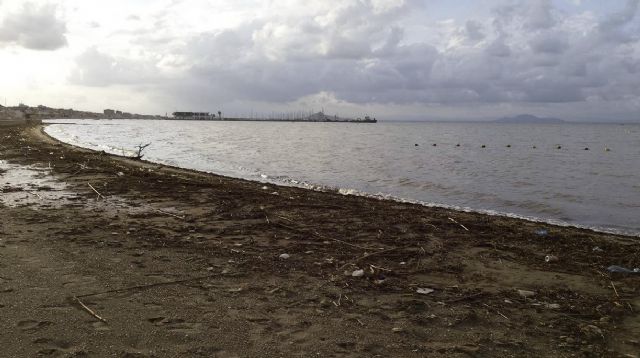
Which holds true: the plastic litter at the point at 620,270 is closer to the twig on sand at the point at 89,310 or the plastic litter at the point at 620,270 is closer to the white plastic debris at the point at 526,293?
the white plastic debris at the point at 526,293

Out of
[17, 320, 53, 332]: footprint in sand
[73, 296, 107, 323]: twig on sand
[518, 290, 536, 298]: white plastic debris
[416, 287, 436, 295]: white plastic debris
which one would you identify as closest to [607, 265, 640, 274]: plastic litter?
[518, 290, 536, 298]: white plastic debris

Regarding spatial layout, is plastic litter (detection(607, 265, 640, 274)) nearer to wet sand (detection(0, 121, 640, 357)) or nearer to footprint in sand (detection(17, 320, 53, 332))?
wet sand (detection(0, 121, 640, 357))

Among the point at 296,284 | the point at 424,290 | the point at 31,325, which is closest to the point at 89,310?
the point at 31,325

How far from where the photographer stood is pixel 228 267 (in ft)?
22.6

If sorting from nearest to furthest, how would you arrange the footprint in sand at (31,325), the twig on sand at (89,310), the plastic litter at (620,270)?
the footprint in sand at (31,325)
the twig on sand at (89,310)
the plastic litter at (620,270)

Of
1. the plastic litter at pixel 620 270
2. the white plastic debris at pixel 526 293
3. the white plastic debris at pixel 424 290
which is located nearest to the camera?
the white plastic debris at pixel 424 290

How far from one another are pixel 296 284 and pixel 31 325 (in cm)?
311

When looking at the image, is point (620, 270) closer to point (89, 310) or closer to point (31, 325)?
point (89, 310)

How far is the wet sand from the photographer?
15.3 feet

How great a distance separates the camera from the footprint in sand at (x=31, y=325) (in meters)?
4.53

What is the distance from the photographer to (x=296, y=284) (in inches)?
249

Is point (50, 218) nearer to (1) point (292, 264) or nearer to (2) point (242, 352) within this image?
(1) point (292, 264)

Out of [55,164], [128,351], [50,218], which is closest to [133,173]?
[55,164]

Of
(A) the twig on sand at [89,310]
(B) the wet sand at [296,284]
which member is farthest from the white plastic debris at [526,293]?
(A) the twig on sand at [89,310]
